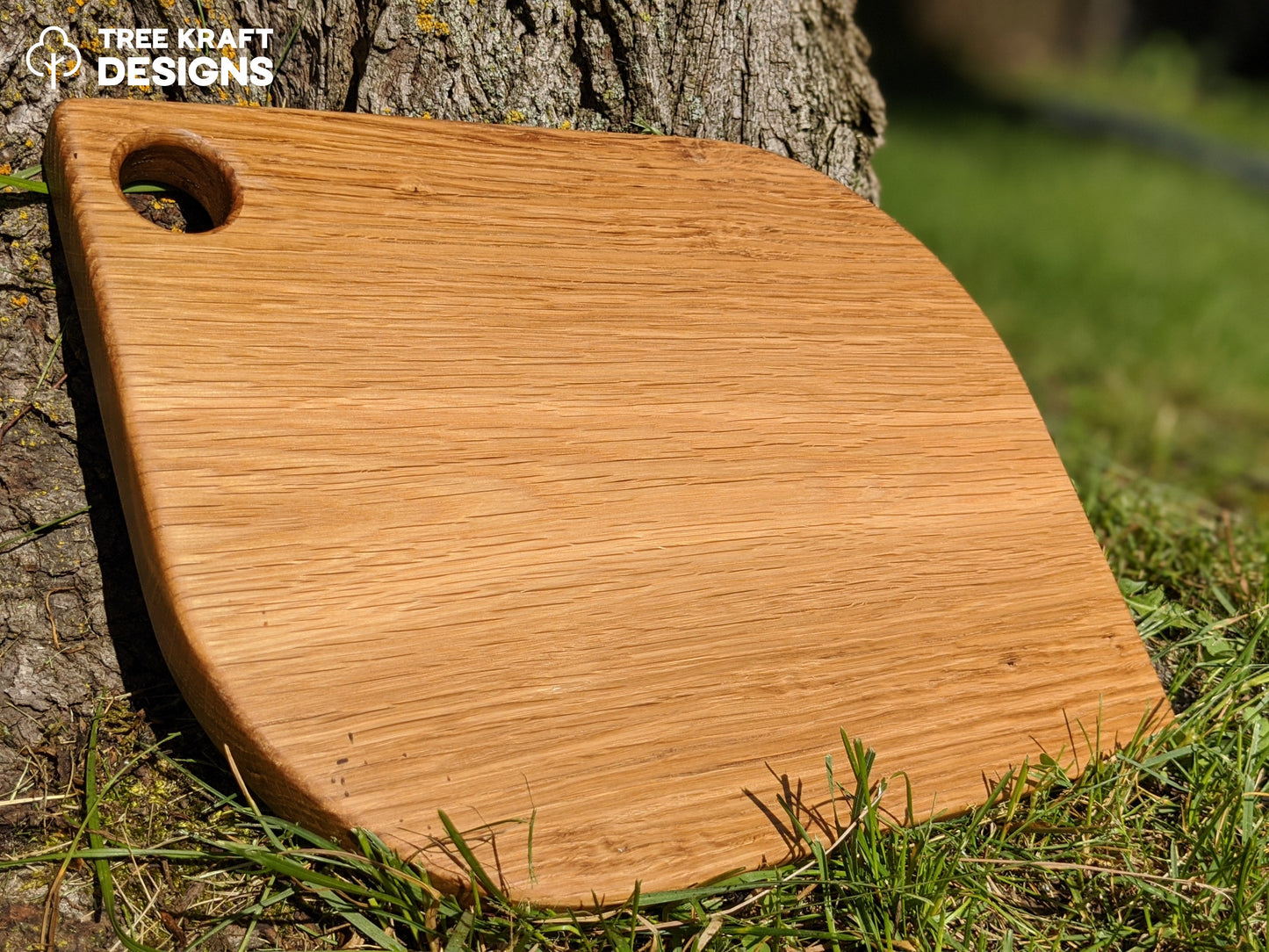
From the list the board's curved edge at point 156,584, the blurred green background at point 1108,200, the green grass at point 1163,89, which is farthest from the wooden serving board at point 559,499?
the green grass at point 1163,89

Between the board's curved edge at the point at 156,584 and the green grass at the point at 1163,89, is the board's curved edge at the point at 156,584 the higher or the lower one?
the lower one

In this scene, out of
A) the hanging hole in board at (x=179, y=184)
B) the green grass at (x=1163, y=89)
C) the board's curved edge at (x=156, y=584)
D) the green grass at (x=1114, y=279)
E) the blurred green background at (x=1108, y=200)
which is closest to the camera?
the board's curved edge at (x=156, y=584)

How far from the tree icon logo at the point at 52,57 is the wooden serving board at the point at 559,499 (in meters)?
0.15

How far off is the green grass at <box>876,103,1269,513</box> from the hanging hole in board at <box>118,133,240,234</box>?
6.22 feet

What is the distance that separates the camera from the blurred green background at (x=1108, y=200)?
11.6 feet

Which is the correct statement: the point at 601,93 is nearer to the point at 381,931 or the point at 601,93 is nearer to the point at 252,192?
the point at 252,192

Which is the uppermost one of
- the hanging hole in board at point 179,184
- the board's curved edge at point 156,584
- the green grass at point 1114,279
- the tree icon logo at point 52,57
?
the tree icon logo at point 52,57

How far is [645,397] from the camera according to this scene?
128 centimetres

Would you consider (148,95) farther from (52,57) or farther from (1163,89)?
(1163,89)

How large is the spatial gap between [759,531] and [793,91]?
2.57ft

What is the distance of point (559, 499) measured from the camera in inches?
46.5

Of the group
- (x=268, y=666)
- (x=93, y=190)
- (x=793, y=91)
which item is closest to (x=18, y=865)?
(x=268, y=666)

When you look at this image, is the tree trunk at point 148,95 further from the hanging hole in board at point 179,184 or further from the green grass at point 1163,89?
the green grass at point 1163,89

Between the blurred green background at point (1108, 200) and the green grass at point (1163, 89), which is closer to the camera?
the blurred green background at point (1108, 200)
